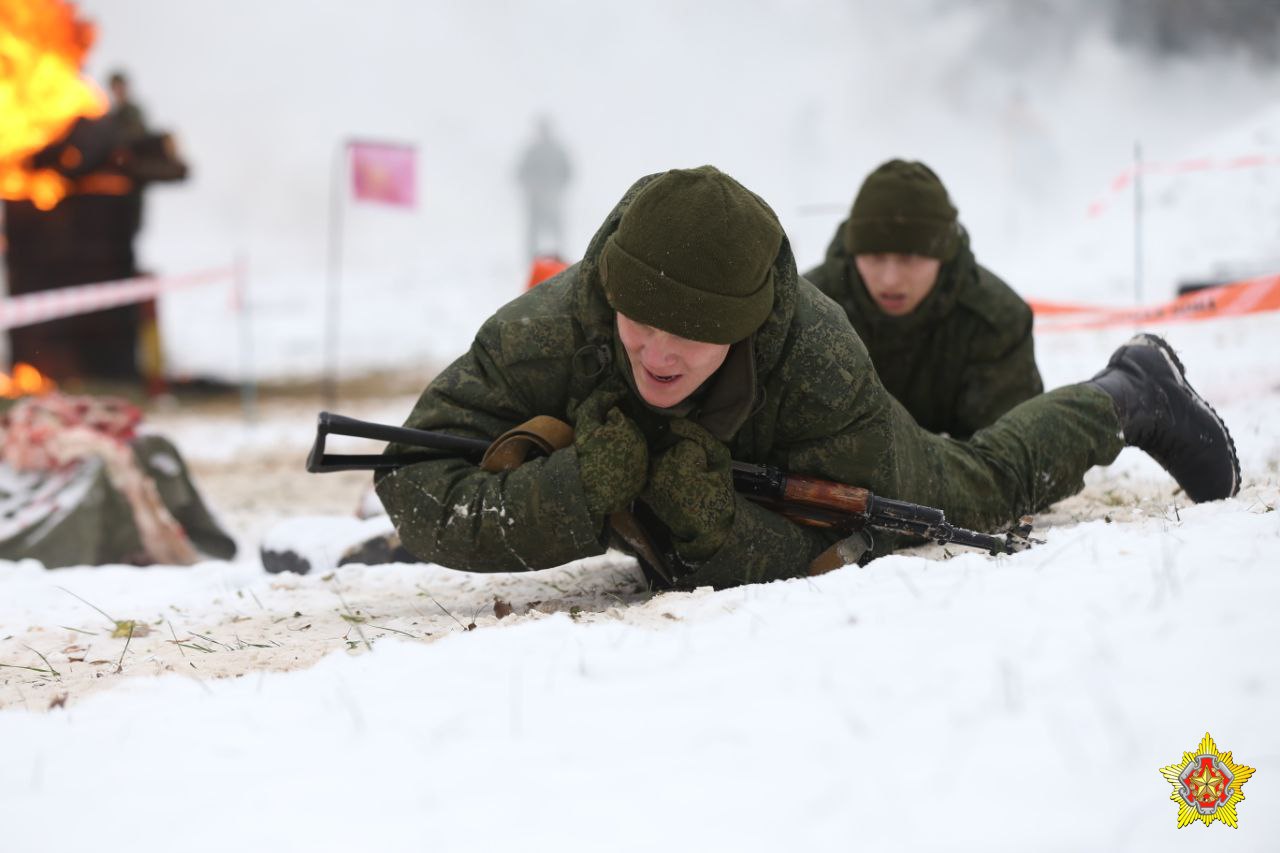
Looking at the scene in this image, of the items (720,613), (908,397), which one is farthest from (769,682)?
(908,397)

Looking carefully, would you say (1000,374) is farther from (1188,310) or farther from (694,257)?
(1188,310)

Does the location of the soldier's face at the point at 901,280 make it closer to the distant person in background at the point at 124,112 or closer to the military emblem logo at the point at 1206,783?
the military emblem logo at the point at 1206,783

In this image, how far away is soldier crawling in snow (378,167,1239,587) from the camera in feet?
8.66

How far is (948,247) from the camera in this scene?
173 inches

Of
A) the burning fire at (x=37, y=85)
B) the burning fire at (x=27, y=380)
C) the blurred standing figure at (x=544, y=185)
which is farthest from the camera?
the blurred standing figure at (x=544, y=185)

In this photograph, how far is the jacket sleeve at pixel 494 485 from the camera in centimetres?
284

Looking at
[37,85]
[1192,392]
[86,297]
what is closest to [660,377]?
[1192,392]

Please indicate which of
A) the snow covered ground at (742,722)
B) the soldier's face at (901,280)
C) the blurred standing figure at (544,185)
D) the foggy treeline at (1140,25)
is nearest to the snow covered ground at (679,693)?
the snow covered ground at (742,722)

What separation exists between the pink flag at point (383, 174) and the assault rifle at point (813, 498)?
904 cm

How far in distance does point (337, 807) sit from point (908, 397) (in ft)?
10.9

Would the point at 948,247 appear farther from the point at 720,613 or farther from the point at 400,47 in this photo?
the point at 400,47

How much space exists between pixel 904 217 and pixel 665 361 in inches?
78.8

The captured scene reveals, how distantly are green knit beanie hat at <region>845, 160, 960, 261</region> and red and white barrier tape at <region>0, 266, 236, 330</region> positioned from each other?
6.46m

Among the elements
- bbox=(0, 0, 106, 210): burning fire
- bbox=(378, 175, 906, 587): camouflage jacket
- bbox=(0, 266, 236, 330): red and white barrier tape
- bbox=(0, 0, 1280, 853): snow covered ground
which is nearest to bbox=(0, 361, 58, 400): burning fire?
bbox=(0, 266, 236, 330): red and white barrier tape
